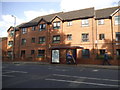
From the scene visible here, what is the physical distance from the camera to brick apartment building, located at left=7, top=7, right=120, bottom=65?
2009cm

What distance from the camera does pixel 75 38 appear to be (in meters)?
23.1

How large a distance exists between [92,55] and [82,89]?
54.5ft

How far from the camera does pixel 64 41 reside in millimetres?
23938

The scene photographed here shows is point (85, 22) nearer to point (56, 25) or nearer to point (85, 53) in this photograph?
point (85, 53)

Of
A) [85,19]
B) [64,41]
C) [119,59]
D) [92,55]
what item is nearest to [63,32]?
[64,41]

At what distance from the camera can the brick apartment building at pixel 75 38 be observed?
2009 centimetres

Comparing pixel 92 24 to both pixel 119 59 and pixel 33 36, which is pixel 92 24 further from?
pixel 33 36

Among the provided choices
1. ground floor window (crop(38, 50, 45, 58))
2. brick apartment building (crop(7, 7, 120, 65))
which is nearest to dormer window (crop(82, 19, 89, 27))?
brick apartment building (crop(7, 7, 120, 65))

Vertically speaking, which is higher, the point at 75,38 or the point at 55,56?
the point at 75,38

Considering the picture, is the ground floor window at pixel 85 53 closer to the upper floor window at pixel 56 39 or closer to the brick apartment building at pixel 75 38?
the brick apartment building at pixel 75 38

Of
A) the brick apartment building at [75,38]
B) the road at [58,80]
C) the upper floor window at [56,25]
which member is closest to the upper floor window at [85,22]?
the brick apartment building at [75,38]

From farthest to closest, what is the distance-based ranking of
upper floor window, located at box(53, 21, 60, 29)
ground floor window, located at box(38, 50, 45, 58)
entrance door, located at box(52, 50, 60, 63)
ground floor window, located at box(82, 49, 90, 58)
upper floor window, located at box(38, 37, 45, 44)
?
upper floor window, located at box(38, 37, 45, 44) → ground floor window, located at box(38, 50, 45, 58) → upper floor window, located at box(53, 21, 60, 29) → ground floor window, located at box(82, 49, 90, 58) → entrance door, located at box(52, 50, 60, 63)

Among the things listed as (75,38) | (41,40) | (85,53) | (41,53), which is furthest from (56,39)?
(85,53)

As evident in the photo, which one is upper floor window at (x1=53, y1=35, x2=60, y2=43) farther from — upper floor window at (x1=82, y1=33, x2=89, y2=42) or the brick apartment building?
upper floor window at (x1=82, y1=33, x2=89, y2=42)
